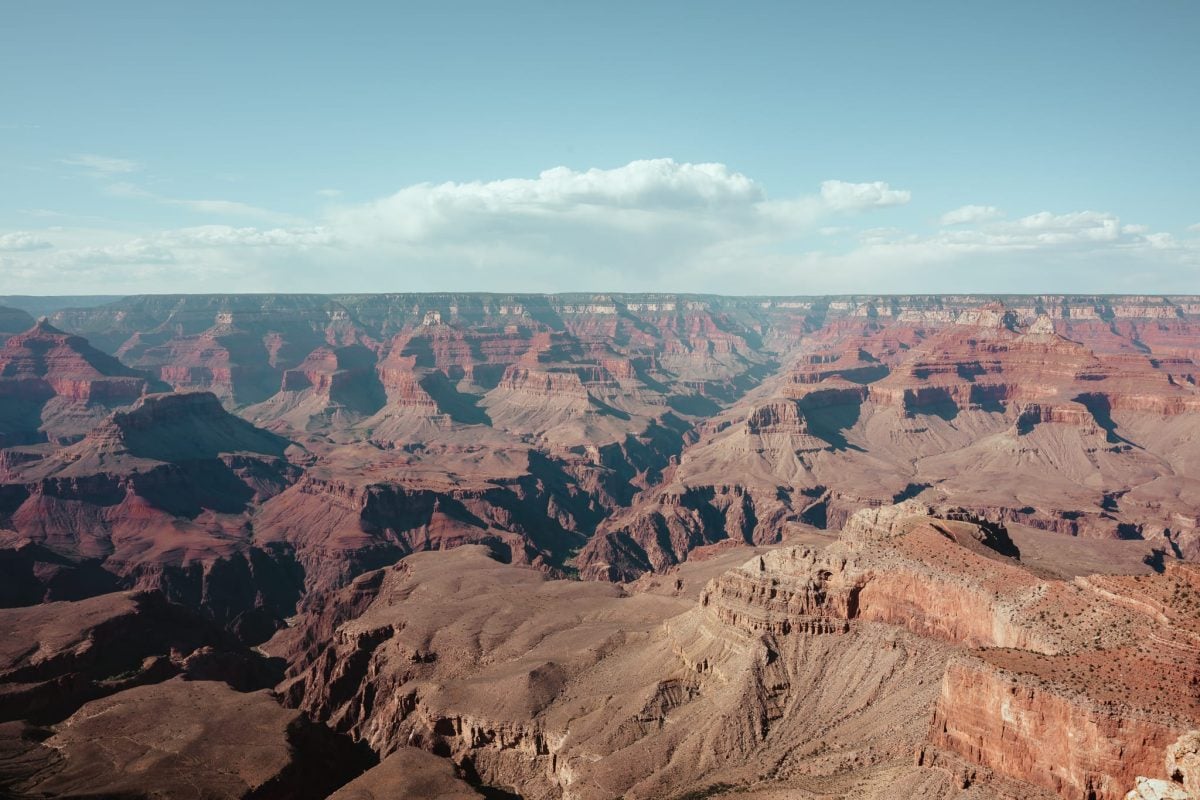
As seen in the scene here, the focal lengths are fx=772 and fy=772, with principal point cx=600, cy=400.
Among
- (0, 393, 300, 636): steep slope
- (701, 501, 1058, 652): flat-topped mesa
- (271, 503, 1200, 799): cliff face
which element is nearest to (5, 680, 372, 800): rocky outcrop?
(271, 503, 1200, 799): cliff face

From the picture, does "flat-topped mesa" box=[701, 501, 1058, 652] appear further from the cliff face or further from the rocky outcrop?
the rocky outcrop

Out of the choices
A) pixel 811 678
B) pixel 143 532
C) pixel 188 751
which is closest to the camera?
pixel 188 751

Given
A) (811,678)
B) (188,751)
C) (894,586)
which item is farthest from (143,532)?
(894,586)

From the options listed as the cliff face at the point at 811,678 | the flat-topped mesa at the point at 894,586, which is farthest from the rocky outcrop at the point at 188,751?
the flat-topped mesa at the point at 894,586

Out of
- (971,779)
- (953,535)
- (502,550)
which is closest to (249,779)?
(971,779)

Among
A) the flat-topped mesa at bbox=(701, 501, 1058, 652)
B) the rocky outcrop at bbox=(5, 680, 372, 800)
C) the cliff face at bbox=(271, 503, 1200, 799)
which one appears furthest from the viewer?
the rocky outcrop at bbox=(5, 680, 372, 800)

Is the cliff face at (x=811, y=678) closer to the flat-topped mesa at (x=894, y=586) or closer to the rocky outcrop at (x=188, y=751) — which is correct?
the flat-topped mesa at (x=894, y=586)

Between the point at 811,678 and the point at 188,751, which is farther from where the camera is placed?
the point at 811,678

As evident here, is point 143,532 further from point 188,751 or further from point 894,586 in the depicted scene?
point 894,586

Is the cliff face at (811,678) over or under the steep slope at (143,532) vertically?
over

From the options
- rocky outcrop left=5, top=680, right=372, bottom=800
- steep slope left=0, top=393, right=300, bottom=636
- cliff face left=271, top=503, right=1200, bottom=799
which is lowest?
steep slope left=0, top=393, right=300, bottom=636

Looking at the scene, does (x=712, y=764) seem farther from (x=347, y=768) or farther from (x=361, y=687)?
(x=361, y=687)
